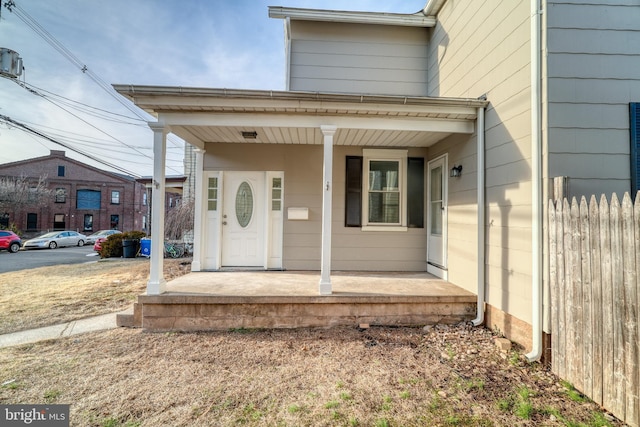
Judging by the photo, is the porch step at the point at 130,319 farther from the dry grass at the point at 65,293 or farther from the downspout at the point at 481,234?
the downspout at the point at 481,234

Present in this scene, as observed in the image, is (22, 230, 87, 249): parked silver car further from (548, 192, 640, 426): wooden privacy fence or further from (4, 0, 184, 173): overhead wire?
(548, 192, 640, 426): wooden privacy fence

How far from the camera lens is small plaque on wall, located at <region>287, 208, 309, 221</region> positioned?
5.00 meters

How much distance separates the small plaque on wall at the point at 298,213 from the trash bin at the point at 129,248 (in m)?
8.63

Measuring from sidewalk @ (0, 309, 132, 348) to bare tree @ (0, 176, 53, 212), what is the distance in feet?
82.6

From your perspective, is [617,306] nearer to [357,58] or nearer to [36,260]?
[357,58]

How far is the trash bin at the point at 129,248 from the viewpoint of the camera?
10422 mm

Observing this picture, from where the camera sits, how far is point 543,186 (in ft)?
8.83

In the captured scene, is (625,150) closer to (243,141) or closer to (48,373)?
(243,141)

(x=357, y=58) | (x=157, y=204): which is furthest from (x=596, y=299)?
(x=357, y=58)

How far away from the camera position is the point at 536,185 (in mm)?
2705

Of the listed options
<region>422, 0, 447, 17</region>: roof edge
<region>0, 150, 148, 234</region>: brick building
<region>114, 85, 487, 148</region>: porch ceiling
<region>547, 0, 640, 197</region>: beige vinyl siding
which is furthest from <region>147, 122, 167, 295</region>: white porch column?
<region>0, 150, 148, 234</region>: brick building

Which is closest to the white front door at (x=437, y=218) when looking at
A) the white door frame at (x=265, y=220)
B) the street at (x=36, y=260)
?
the white door frame at (x=265, y=220)

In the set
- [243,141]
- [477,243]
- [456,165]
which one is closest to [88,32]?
[243,141]

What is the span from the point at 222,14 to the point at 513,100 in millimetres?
8219
